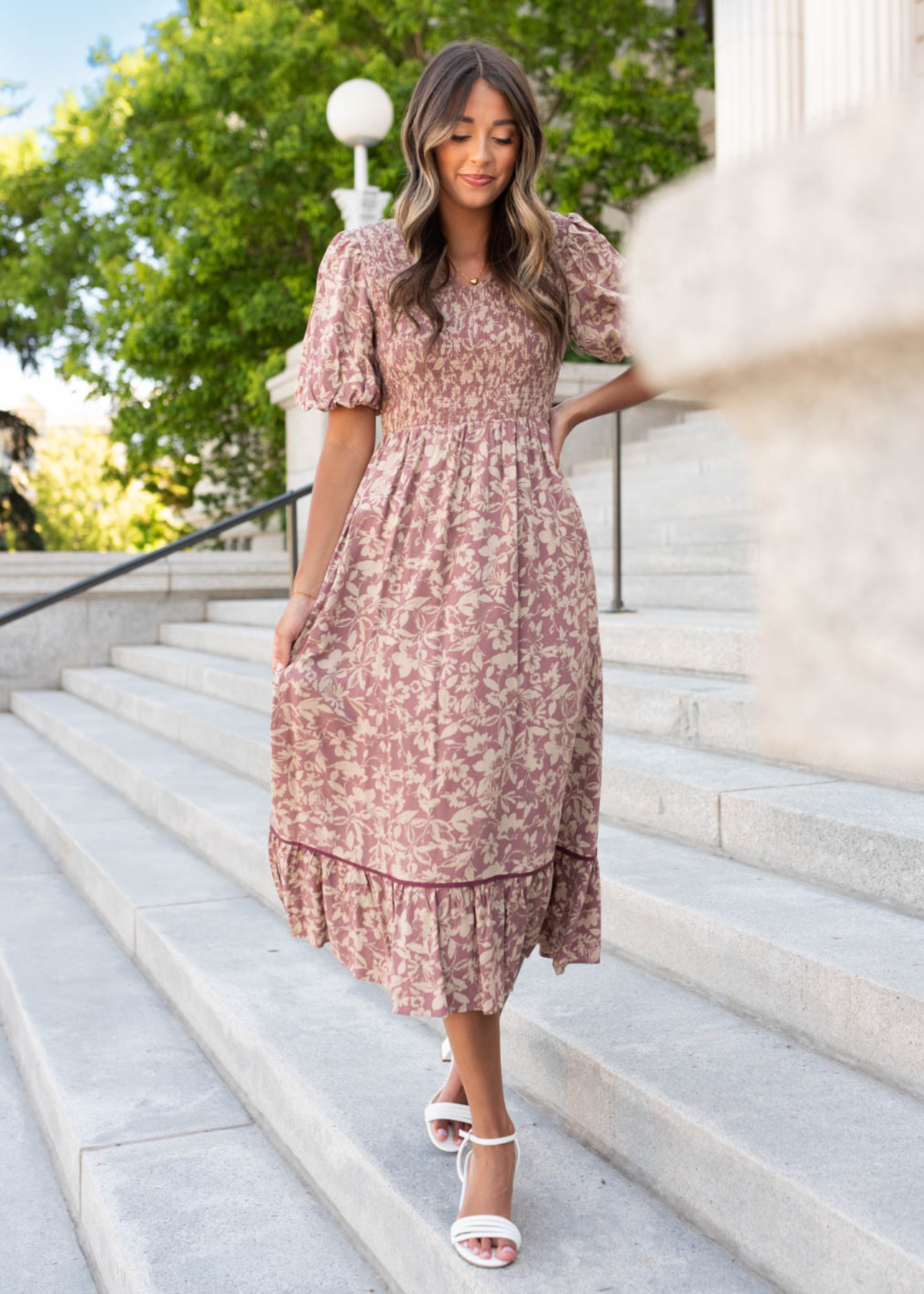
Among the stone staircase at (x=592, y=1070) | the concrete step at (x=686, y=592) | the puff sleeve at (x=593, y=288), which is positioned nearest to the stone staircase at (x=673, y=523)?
the concrete step at (x=686, y=592)

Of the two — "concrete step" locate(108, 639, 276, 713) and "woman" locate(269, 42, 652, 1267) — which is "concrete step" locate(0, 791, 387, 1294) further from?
"concrete step" locate(108, 639, 276, 713)

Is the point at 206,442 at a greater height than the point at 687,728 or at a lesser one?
greater

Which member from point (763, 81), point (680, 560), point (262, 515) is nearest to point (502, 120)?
point (680, 560)

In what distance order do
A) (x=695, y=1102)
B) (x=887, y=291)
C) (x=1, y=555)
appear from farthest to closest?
(x=1, y=555) → (x=695, y=1102) → (x=887, y=291)

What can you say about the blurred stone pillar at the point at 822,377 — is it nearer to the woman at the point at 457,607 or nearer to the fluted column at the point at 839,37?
the woman at the point at 457,607

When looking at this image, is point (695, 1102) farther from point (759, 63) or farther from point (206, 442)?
point (206, 442)

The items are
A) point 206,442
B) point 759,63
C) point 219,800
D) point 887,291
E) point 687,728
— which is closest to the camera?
point 887,291

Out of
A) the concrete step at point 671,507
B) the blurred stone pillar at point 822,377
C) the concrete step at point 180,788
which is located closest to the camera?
the blurred stone pillar at point 822,377

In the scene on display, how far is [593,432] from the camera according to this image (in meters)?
9.62

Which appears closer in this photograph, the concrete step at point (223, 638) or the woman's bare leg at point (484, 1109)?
the woman's bare leg at point (484, 1109)

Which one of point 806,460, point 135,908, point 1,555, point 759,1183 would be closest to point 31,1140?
point 135,908

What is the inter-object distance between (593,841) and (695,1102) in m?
0.46

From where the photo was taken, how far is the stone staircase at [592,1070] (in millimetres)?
1958

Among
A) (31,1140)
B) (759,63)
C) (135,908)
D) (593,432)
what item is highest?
(759,63)
